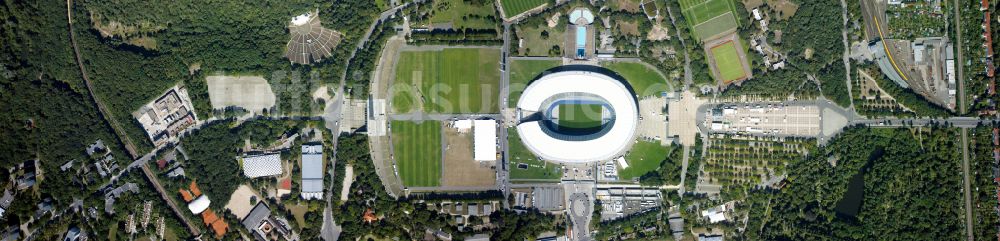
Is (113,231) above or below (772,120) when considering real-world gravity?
below

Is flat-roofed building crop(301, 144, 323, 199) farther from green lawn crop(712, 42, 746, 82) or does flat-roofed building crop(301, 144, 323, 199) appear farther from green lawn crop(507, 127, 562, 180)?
green lawn crop(712, 42, 746, 82)

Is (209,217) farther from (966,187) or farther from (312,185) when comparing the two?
(966,187)

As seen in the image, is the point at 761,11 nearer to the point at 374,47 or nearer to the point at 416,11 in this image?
the point at 416,11

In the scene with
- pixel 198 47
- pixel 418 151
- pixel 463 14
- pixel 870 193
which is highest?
pixel 463 14

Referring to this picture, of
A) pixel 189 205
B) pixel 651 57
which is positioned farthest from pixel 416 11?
pixel 189 205

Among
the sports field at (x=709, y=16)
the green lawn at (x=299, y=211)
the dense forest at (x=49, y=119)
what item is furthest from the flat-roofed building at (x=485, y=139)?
the dense forest at (x=49, y=119)

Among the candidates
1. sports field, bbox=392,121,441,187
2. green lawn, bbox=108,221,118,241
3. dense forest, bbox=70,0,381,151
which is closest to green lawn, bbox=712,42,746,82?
sports field, bbox=392,121,441,187

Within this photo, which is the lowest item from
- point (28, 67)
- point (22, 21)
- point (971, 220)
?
point (971, 220)

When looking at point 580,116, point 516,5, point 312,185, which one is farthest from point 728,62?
point 312,185
